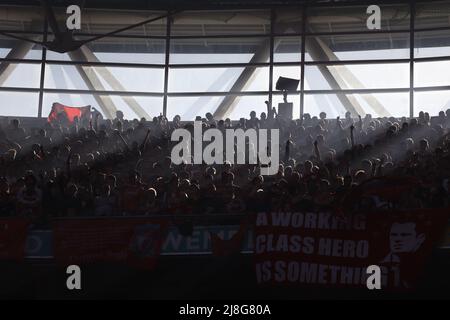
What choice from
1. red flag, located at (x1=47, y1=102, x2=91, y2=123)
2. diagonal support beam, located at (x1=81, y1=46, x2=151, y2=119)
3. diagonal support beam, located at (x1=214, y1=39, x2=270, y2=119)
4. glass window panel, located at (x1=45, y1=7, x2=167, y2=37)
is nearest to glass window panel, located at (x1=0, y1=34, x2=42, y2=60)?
glass window panel, located at (x1=45, y1=7, x2=167, y2=37)

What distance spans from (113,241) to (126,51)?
1277 centimetres

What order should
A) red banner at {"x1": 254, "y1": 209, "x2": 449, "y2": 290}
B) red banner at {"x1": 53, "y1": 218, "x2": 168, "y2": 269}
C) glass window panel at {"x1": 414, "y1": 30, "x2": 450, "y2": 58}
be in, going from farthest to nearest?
glass window panel at {"x1": 414, "y1": 30, "x2": 450, "y2": 58}, red banner at {"x1": 53, "y1": 218, "x2": 168, "y2": 269}, red banner at {"x1": 254, "y1": 209, "x2": 449, "y2": 290}

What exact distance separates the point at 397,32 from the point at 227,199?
482 inches

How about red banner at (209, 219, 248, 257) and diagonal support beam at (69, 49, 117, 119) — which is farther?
diagonal support beam at (69, 49, 117, 119)

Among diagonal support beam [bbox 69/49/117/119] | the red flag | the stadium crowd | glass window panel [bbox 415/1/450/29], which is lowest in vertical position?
the stadium crowd

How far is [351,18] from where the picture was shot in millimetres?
25078

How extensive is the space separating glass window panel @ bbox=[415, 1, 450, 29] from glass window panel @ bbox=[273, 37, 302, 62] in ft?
11.1

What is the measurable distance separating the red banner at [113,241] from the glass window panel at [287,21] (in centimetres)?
1288

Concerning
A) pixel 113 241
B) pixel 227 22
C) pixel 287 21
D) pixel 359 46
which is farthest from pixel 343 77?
pixel 113 241

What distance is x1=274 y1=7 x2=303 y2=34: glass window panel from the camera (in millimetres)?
25766

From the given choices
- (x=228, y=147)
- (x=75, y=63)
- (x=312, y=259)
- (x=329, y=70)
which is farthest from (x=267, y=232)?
(x=75, y=63)

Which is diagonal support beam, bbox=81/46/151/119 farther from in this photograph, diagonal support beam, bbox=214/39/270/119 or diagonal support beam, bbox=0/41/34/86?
diagonal support beam, bbox=214/39/270/119

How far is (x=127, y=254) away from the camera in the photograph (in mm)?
14281
